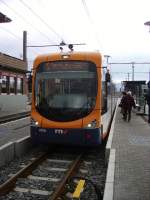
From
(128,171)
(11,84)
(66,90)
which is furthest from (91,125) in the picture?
(11,84)

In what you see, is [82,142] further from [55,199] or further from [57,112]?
[55,199]

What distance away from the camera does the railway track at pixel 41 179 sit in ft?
27.5

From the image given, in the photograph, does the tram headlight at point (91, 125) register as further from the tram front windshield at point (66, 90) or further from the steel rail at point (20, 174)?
the steel rail at point (20, 174)

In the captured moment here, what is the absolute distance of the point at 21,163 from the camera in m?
11.5

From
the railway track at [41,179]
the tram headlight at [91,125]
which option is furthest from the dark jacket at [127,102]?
the railway track at [41,179]

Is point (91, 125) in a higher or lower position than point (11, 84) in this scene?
lower

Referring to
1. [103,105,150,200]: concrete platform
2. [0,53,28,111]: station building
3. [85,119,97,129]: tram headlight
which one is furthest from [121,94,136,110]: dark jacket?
[0,53,28,111]: station building

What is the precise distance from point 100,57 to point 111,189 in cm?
626

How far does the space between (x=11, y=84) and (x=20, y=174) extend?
94.2 feet

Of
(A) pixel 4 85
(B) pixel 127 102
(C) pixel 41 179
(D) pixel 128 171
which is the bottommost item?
(C) pixel 41 179

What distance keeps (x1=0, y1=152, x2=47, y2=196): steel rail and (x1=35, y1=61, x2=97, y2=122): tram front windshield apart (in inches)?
54.2

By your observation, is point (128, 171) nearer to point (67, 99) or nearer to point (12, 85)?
point (67, 99)

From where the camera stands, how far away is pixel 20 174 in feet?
32.3

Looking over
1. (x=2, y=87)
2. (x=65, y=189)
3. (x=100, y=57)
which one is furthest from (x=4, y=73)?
(x=65, y=189)
